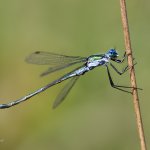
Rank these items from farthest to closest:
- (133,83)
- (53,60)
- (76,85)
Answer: (76,85), (53,60), (133,83)

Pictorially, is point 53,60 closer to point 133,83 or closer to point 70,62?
point 70,62

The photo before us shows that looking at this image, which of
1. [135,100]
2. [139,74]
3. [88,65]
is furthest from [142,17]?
[135,100]

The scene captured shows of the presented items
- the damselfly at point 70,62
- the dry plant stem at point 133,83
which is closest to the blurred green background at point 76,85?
the damselfly at point 70,62

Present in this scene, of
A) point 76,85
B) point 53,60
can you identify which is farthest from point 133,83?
point 76,85

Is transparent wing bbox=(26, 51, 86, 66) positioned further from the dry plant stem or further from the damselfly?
the dry plant stem

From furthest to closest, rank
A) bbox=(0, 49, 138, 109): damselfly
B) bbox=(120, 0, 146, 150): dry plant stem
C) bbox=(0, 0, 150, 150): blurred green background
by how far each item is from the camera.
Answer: bbox=(0, 0, 150, 150): blurred green background
bbox=(0, 49, 138, 109): damselfly
bbox=(120, 0, 146, 150): dry plant stem

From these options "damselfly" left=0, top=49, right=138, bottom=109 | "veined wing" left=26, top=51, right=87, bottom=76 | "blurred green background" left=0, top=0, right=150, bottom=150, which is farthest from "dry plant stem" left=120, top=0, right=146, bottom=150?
"blurred green background" left=0, top=0, right=150, bottom=150
